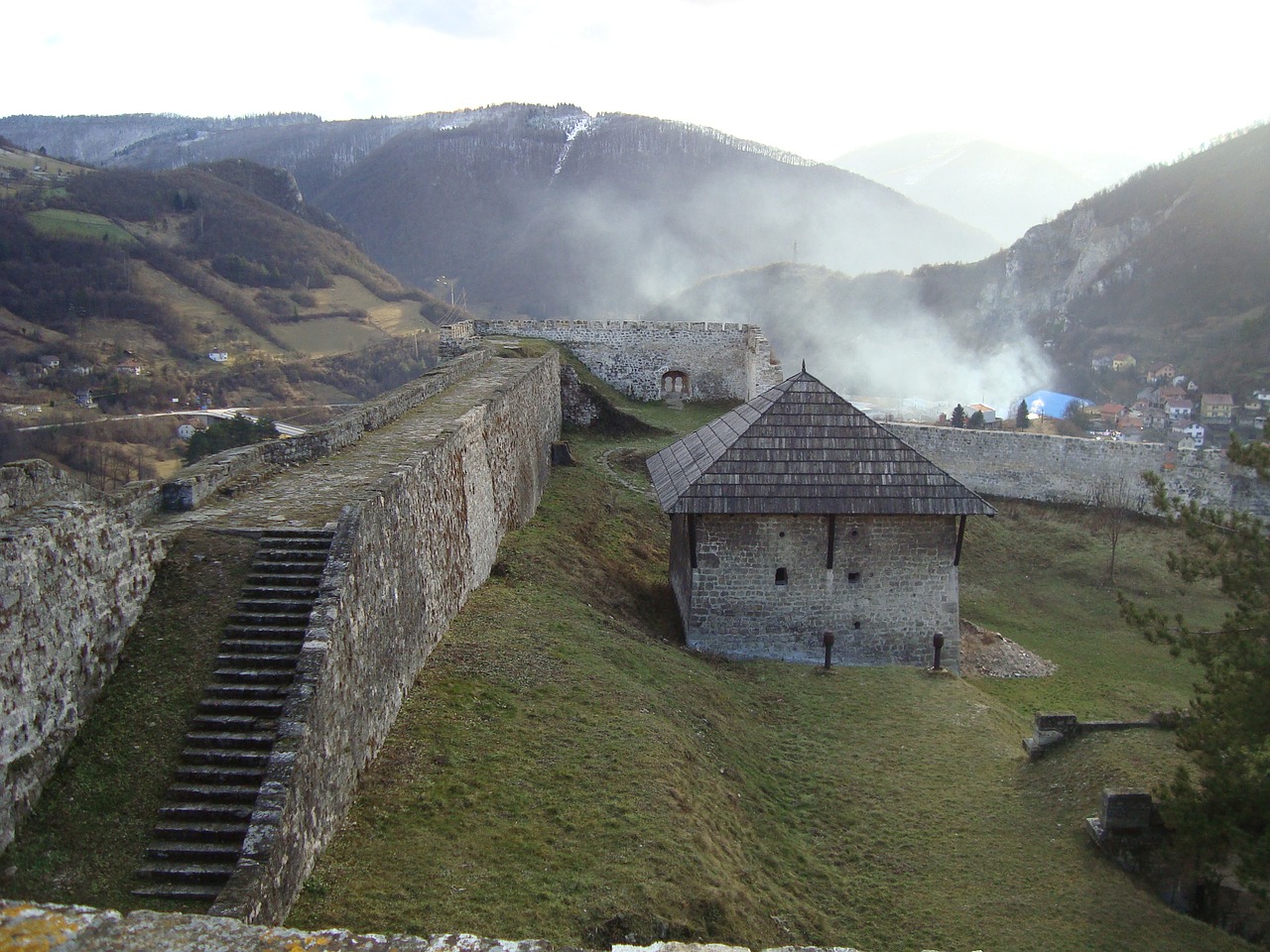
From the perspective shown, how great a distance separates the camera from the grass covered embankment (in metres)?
5.61

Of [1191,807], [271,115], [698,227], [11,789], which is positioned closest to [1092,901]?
[1191,807]

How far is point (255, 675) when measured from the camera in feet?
20.6

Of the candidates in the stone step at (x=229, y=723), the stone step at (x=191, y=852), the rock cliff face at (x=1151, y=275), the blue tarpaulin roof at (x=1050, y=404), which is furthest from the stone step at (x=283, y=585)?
the rock cliff face at (x=1151, y=275)

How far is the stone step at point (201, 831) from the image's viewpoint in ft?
17.2

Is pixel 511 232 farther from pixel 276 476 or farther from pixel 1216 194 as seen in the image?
pixel 276 476

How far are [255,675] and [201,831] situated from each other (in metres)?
1.23

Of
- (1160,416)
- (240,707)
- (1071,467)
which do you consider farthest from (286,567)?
(1160,416)

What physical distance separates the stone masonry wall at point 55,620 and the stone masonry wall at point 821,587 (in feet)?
25.2

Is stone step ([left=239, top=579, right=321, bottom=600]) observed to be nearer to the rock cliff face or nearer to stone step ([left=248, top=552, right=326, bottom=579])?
stone step ([left=248, top=552, right=326, bottom=579])

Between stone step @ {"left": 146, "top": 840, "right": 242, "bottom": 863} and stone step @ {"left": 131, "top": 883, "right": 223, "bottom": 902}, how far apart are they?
0.60 ft

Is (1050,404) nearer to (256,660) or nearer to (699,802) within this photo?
(699,802)

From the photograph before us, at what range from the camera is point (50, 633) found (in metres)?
5.53

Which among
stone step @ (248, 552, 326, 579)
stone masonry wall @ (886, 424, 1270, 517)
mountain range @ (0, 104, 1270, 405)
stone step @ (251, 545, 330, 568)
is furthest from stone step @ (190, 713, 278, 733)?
mountain range @ (0, 104, 1270, 405)

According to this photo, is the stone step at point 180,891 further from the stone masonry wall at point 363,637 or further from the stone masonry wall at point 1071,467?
the stone masonry wall at point 1071,467
